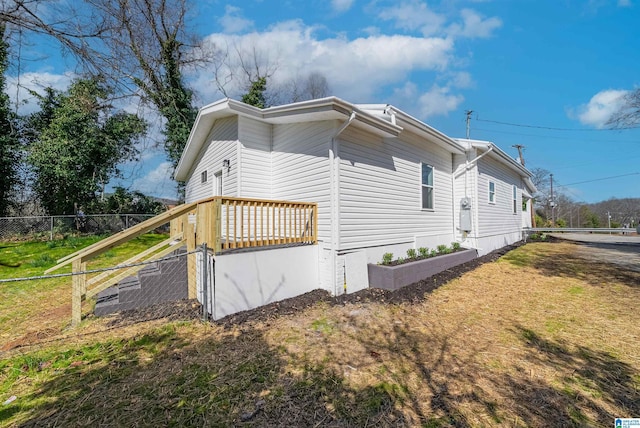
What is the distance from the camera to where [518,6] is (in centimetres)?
809

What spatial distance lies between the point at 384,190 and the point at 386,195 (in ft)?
0.45

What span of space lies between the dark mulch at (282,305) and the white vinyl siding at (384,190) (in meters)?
0.98

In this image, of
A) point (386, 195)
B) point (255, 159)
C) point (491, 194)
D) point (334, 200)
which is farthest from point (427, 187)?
point (255, 159)

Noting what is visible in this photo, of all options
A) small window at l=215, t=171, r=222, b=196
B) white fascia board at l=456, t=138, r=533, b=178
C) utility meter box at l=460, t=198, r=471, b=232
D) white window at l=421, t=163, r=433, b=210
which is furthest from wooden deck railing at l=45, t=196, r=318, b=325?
white fascia board at l=456, t=138, r=533, b=178

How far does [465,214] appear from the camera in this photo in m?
8.84

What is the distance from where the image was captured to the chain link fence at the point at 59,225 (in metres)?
11.0

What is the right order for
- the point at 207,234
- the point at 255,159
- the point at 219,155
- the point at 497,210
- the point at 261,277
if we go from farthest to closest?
1. the point at 497,210
2. the point at 219,155
3. the point at 255,159
4. the point at 261,277
5. the point at 207,234

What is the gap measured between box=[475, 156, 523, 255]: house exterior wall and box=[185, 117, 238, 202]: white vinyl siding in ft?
26.0

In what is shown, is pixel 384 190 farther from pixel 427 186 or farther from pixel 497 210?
pixel 497 210

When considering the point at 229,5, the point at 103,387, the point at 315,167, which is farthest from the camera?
the point at 229,5

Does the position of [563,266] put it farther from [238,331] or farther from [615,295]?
[238,331]

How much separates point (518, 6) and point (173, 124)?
14125mm

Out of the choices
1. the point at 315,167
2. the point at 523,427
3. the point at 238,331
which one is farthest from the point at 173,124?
the point at 523,427

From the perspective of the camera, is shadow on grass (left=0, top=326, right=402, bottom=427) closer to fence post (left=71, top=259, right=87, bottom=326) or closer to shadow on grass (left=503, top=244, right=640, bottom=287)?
fence post (left=71, top=259, right=87, bottom=326)
